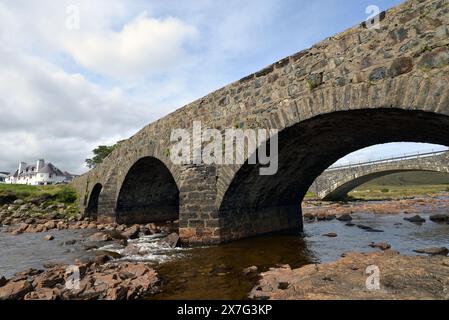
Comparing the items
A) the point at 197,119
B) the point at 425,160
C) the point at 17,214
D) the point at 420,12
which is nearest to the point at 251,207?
the point at 197,119

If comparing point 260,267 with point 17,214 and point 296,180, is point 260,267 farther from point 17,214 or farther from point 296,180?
point 17,214

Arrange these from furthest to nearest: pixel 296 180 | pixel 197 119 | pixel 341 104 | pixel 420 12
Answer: pixel 296 180 < pixel 197 119 < pixel 341 104 < pixel 420 12

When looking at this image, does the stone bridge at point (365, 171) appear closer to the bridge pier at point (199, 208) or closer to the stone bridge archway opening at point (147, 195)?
the stone bridge archway opening at point (147, 195)

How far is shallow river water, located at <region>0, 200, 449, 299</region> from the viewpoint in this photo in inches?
203

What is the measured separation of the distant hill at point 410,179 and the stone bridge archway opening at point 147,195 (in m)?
59.2

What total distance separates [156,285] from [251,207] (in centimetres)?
518

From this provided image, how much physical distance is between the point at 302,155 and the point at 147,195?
11057mm

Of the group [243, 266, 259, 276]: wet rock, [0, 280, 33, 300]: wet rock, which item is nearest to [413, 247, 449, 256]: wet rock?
[243, 266, 259, 276]: wet rock

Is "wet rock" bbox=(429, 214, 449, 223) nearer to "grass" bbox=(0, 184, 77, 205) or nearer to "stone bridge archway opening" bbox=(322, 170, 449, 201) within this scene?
"stone bridge archway opening" bbox=(322, 170, 449, 201)

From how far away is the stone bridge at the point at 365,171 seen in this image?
85.2 feet

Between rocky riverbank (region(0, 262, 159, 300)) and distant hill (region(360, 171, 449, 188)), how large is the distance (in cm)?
6790

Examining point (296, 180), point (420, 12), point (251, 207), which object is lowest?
point (251, 207)

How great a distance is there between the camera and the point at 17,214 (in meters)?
21.8

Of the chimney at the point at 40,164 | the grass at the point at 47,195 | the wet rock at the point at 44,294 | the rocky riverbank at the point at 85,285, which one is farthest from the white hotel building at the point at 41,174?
the wet rock at the point at 44,294
